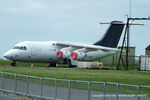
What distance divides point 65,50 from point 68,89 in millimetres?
41245

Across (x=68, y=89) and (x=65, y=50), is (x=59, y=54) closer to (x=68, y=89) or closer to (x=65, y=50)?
(x=65, y=50)

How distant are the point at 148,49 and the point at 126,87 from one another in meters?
78.1

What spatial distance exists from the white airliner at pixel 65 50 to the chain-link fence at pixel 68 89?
30.8m

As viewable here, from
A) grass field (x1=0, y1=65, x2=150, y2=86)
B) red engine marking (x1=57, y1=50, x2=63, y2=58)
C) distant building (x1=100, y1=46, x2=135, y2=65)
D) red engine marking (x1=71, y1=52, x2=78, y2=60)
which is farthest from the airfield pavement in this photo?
distant building (x1=100, y1=46, x2=135, y2=65)

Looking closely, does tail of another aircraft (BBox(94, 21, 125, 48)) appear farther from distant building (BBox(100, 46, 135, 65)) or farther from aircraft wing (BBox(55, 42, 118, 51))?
distant building (BBox(100, 46, 135, 65))

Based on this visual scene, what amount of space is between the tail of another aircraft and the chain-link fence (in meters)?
41.5

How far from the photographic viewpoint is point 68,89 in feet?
55.1

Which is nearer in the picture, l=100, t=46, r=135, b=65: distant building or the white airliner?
the white airliner

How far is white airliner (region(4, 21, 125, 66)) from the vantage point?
52.6 metres

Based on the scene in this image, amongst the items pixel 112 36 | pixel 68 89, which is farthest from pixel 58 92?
pixel 112 36

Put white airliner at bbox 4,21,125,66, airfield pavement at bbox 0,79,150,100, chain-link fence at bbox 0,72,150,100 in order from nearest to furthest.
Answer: chain-link fence at bbox 0,72,150,100 → airfield pavement at bbox 0,79,150,100 → white airliner at bbox 4,21,125,66

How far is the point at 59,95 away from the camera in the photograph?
17.5m

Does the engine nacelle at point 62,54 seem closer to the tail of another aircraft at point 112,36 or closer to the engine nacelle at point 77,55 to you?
the engine nacelle at point 77,55

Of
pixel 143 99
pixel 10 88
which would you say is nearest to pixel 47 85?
pixel 10 88
